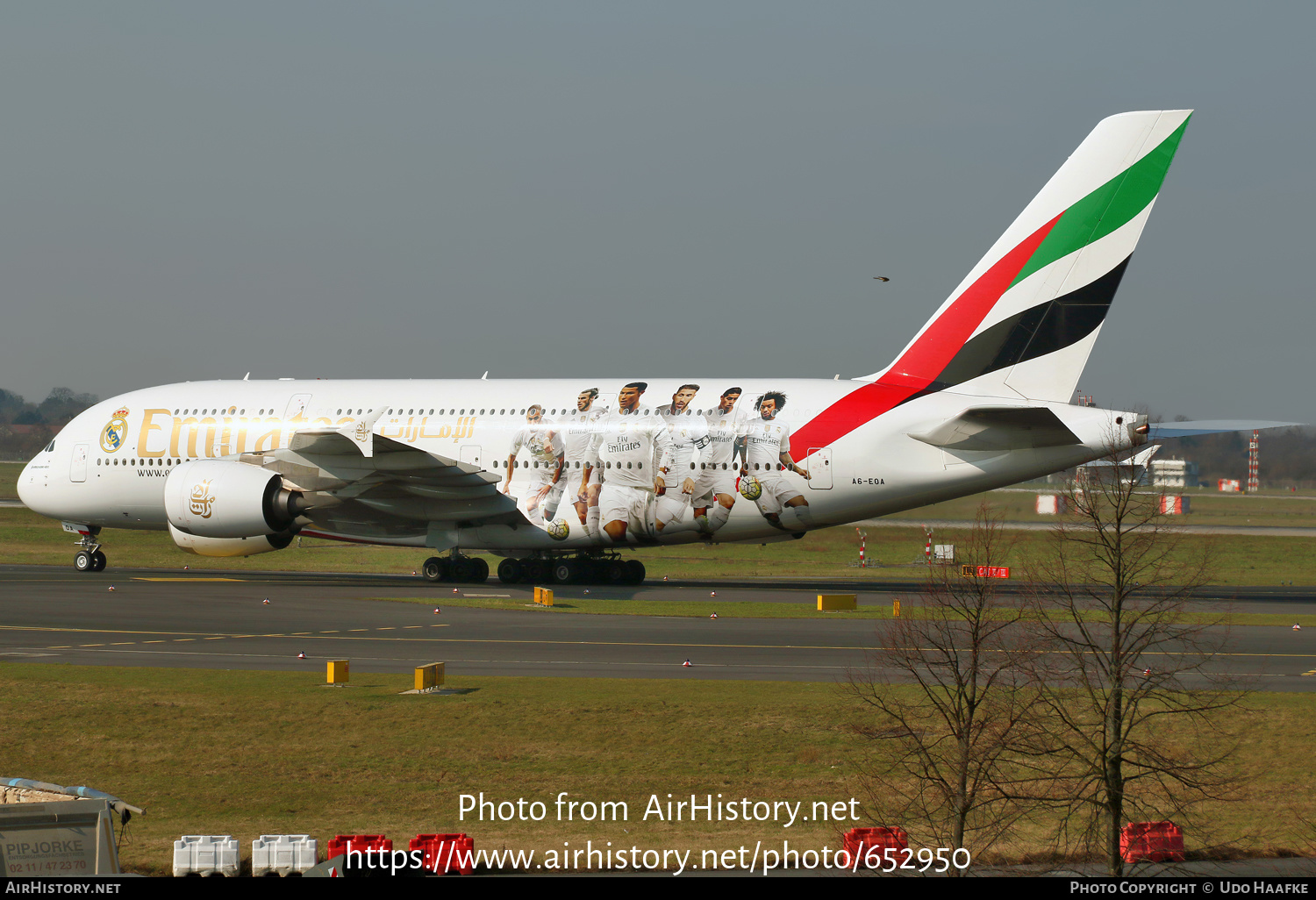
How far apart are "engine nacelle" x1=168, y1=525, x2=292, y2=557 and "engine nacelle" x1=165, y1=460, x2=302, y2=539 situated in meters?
1.08

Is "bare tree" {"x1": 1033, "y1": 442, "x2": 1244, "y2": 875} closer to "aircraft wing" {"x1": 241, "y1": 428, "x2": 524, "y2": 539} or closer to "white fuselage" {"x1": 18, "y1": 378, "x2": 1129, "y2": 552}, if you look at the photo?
"white fuselage" {"x1": 18, "y1": 378, "x2": 1129, "y2": 552}

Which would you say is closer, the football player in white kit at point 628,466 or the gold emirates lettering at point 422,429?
the football player in white kit at point 628,466

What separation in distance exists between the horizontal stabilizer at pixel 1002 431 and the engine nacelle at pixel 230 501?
19.2 meters

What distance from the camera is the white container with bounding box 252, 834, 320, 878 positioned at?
11844mm

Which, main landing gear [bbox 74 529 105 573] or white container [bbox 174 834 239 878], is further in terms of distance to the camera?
main landing gear [bbox 74 529 105 573]

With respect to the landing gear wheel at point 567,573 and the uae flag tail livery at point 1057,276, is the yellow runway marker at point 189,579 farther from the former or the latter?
the uae flag tail livery at point 1057,276

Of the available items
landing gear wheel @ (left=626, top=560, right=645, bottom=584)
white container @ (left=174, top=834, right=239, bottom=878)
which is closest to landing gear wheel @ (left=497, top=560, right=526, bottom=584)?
landing gear wheel @ (left=626, top=560, right=645, bottom=584)

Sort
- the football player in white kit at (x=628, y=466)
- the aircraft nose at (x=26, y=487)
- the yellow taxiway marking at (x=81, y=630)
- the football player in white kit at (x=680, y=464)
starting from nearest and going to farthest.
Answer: the yellow taxiway marking at (x=81, y=630), the football player in white kit at (x=680, y=464), the football player in white kit at (x=628, y=466), the aircraft nose at (x=26, y=487)

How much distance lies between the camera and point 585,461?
37281 millimetres

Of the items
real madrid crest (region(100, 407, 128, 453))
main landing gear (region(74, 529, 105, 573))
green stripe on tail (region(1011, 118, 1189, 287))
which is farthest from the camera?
main landing gear (region(74, 529, 105, 573))

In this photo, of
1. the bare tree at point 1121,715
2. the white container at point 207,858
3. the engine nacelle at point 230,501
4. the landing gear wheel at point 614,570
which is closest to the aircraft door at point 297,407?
the engine nacelle at point 230,501

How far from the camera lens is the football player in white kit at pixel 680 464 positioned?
36219mm

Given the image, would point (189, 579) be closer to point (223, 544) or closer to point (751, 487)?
point (223, 544)

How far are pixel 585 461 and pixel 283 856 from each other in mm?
25621
